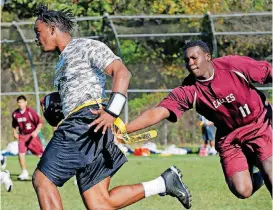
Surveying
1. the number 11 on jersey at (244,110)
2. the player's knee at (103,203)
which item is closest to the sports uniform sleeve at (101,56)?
the player's knee at (103,203)

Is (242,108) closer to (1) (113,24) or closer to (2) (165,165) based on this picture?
(2) (165,165)

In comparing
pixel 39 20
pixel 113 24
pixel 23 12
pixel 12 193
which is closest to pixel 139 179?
pixel 12 193

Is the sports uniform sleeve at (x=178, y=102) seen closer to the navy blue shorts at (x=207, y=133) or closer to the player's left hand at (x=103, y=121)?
the player's left hand at (x=103, y=121)

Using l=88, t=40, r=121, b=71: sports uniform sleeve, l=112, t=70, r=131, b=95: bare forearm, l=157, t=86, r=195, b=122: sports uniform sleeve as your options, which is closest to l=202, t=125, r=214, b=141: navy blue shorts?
l=157, t=86, r=195, b=122: sports uniform sleeve

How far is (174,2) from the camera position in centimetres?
2247

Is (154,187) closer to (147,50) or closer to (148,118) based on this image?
(148,118)

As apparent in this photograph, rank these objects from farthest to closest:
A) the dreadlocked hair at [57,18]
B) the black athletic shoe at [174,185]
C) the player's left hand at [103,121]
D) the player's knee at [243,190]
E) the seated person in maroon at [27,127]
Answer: the seated person in maroon at [27,127]
the player's knee at [243,190]
the black athletic shoe at [174,185]
the dreadlocked hair at [57,18]
the player's left hand at [103,121]

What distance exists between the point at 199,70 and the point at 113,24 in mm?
13307

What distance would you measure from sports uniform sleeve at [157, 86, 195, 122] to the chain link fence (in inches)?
467

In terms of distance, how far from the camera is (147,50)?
73.5 ft

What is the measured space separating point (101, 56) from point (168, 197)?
17.2 feet

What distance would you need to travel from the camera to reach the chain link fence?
67.9 feet

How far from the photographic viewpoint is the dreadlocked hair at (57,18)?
738cm

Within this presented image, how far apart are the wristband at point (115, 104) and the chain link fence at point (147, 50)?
1349 centimetres
